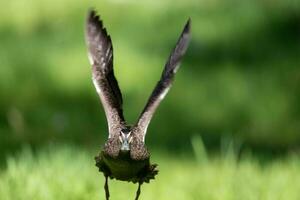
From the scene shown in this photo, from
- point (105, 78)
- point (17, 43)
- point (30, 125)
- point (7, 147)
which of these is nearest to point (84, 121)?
point (30, 125)

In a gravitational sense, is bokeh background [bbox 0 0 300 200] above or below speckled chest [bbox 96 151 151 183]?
above

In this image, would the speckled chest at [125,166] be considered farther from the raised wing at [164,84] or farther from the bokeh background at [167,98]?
the bokeh background at [167,98]

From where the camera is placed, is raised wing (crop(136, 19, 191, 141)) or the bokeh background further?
the bokeh background

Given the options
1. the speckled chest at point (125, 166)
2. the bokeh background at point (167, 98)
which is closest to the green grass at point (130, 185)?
the bokeh background at point (167, 98)

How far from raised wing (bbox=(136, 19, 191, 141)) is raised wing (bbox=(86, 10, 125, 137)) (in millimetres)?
71

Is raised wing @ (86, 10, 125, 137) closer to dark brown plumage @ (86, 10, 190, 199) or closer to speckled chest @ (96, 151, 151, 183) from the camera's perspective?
dark brown plumage @ (86, 10, 190, 199)

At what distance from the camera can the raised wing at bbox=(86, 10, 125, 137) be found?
105 inches

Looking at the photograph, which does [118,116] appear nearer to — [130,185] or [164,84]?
[164,84]

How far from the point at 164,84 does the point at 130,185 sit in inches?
86.2

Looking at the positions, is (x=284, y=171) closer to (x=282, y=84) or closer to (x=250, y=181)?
(x=250, y=181)

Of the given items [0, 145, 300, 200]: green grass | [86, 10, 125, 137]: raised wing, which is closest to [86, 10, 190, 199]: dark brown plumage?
[86, 10, 125, 137]: raised wing

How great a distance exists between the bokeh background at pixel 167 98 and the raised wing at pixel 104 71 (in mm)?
1235

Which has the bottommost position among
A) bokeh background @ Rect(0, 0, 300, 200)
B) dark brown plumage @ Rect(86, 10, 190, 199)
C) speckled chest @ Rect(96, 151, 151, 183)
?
speckled chest @ Rect(96, 151, 151, 183)

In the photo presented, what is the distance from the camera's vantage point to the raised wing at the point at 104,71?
8.76 ft
